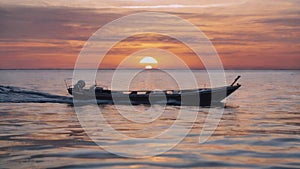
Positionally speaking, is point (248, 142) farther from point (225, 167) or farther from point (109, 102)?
point (109, 102)

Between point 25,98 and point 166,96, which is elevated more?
point 25,98

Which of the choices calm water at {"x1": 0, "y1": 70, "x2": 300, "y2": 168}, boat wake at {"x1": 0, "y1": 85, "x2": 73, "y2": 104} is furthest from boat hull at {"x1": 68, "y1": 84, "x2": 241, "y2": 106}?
calm water at {"x1": 0, "y1": 70, "x2": 300, "y2": 168}

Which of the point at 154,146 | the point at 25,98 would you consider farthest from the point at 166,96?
the point at 154,146

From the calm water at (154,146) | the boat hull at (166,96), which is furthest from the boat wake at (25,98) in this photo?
the calm water at (154,146)

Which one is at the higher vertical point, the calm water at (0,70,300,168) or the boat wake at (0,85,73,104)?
the boat wake at (0,85,73,104)

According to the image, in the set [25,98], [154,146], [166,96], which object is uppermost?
[25,98]

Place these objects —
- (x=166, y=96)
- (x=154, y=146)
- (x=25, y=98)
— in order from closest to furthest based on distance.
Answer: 1. (x=154, y=146)
2. (x=166, y=96)
3. (x=25, y=98)

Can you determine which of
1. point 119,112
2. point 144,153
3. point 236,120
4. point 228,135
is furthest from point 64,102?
point 144,153

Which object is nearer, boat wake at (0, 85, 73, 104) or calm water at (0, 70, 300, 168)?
calm water at (0, 70, 300, 168)

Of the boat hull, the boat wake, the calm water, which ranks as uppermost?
the boat wake

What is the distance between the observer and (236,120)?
31.7 m

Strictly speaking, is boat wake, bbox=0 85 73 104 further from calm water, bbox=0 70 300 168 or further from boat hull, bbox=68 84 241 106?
calm water, bbox=0 70 300 168

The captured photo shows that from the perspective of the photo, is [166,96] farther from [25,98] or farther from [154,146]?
[154,146]

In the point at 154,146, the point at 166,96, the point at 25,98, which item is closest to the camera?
the point at 154,146
